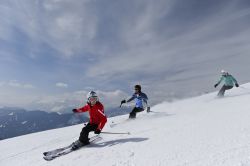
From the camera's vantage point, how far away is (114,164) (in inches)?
248

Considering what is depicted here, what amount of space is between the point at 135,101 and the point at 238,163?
40.3ft

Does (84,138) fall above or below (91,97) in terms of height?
below

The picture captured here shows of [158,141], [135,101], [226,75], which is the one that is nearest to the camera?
[158,141]

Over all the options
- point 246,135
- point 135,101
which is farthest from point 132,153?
point 135,101

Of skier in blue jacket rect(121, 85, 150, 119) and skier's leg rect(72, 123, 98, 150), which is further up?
skier in blue jacket rect(121, 85, 150, 119)

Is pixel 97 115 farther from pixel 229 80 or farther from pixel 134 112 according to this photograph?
pixel 229 80

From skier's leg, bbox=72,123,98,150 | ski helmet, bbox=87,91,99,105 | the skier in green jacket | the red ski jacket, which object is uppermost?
the skier in green jacket

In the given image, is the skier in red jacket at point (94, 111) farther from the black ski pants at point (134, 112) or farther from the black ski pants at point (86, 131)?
the black ski pants at point (134, 112)

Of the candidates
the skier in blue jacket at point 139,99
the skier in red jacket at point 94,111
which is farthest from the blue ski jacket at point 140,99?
the skier in red jacket at point 94,111

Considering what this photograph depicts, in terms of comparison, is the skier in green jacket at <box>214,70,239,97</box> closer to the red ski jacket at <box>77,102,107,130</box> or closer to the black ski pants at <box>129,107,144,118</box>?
the black ski pants at <box>129,107,144,118</box>

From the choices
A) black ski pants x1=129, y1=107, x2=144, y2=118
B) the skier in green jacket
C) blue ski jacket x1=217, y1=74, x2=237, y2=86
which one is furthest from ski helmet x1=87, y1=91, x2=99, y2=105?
blue ski jacket x1=217, y1=74, x2=237, y2=86

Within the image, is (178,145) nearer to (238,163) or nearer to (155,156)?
(155,156)

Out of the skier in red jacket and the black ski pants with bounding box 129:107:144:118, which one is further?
the black ski pants with bounding box 129:107:144:118

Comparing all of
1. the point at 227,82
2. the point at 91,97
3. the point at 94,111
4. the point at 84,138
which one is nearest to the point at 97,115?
the point at 94,111
